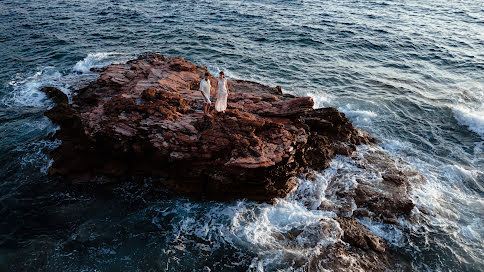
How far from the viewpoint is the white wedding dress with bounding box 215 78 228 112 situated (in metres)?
10.8

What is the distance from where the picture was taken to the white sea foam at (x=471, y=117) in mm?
16141

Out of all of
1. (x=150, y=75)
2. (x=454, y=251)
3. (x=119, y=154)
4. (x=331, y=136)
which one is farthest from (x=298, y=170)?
(x=150, y=75)

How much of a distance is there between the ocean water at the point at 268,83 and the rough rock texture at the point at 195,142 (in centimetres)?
77

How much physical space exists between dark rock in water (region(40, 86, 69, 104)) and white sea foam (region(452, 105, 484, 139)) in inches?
964

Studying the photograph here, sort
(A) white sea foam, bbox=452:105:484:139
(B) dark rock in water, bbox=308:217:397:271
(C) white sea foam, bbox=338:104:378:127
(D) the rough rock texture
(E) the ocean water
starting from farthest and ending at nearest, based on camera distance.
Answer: (C) white sea foam, bbox=338:104:378:127 → (A) white sea foam, bbox=452:105:484:139 → (D) the rough rock texture → (E) the ocean water → (B) dark rock in water, bbox=308:217:397:271

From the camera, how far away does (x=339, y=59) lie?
2453 cm

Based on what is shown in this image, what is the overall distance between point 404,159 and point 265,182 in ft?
26.3

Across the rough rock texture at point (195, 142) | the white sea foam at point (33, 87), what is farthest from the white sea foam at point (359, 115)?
the white sea foam at point (33, 87)

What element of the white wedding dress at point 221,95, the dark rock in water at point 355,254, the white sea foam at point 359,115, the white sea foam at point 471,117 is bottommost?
the dark rock in water at point 355,254

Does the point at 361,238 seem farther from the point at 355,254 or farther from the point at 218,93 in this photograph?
the point at 218,93

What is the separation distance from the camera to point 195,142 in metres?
10.3

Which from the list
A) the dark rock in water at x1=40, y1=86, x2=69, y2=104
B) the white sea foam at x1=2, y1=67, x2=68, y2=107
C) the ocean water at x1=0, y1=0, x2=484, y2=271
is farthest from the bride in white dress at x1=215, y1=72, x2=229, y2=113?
the white sea foam at x1=2, y1=67, x2=68, y2=107

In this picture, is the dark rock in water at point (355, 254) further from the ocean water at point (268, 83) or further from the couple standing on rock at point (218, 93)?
the couple standing on rock at point (218, 93)

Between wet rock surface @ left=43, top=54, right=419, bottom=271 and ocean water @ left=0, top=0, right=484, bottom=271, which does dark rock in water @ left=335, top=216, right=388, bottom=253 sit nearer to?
wet rock surface @ left=43, top=54, right=419, bottom=271
